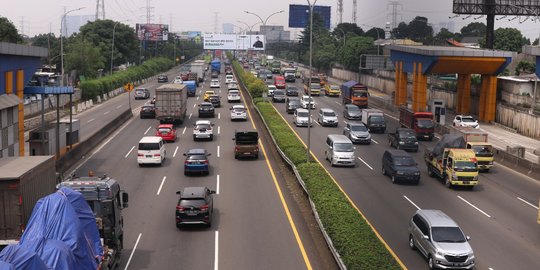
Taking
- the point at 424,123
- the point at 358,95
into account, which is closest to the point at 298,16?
the point at 358,95

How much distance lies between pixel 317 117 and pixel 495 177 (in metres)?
29.7

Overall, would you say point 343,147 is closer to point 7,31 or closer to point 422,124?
point 422,124

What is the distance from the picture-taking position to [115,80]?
103 meters

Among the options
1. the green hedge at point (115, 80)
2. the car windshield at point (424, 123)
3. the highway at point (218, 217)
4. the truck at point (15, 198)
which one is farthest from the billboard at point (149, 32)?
the truck at point (15, 198)

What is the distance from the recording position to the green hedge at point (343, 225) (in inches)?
816

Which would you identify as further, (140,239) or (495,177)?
(495,177)

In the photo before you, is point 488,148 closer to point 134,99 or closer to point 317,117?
point 317,117

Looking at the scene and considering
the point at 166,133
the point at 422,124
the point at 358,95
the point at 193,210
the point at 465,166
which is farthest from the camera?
the point at 358,95

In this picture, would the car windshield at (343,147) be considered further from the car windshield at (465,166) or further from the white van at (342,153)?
the car windshield at (465,166)

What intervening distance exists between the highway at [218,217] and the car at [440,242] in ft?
12.0

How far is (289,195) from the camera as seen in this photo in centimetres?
3422

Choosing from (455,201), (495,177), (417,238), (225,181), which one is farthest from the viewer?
(495,177)

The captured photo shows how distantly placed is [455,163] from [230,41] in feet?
478

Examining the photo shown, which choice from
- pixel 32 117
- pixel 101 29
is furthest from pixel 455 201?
pixel 101 29
